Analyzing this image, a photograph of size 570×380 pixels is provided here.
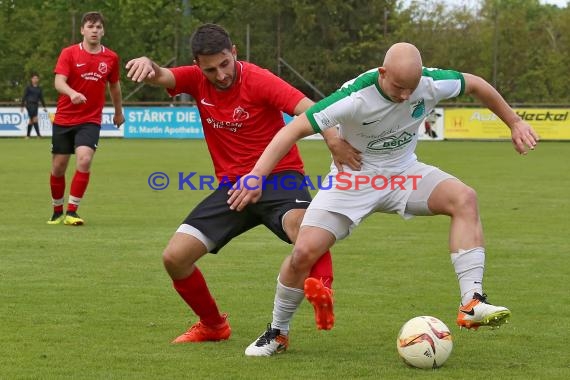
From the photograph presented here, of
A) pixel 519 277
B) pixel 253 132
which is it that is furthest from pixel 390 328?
pixel 519 277

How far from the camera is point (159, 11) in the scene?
5531 centimetres

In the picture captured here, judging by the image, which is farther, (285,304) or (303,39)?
(303,39)

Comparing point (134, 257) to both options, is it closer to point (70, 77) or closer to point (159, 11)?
point (70, 77)

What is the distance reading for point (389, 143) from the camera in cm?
607

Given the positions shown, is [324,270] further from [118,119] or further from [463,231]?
[118,119]

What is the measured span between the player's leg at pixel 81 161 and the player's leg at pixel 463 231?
22.4ft

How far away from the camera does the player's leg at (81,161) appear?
12.2 m

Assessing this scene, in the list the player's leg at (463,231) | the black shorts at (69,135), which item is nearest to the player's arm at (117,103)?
the black shorts at (69,135)

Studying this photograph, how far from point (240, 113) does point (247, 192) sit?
2.47 feet

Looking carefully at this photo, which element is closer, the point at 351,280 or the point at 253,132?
the point at 253,132

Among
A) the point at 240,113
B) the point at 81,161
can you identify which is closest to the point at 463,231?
the point at 240,113

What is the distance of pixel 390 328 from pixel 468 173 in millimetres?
14935

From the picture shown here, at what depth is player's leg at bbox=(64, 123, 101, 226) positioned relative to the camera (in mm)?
12242

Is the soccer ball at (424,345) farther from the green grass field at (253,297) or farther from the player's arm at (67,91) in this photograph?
the player's arm at (67,91)
